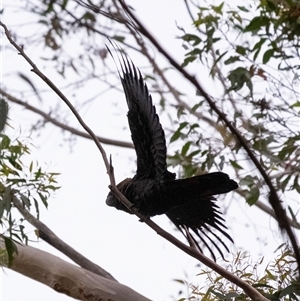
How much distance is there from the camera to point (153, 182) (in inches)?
47.6

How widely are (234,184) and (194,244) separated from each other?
0.17 meters

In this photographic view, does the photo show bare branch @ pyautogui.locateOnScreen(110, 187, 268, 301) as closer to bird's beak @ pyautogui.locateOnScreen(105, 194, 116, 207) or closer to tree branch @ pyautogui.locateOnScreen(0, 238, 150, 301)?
bird's beak @ pyautogui.locateOnScreen(105, 194, 116, 207)

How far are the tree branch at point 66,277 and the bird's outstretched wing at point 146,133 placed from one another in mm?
423

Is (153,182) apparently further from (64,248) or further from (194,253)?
(64,248)

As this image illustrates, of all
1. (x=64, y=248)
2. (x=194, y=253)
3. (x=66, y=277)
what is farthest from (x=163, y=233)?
(x=64, y=248)

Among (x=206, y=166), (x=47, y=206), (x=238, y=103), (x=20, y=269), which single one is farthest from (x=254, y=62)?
(x=20, y=269)

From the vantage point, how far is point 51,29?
266 centimetres

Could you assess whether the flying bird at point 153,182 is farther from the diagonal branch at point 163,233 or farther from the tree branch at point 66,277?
the tree branch at point 66,277

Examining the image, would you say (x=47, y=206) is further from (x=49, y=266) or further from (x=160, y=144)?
(x=160, y=144)

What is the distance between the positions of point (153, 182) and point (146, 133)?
3.5 inches

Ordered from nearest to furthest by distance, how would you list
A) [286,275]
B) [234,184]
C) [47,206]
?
[234,184]
[286,275]
[47,206]

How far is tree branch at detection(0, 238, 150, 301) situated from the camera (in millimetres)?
1564

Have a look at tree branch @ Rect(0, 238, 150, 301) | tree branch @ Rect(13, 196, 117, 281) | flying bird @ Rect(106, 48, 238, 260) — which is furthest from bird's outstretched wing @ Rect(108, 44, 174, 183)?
tree branch @ Rect(13, 196, 117, 281)

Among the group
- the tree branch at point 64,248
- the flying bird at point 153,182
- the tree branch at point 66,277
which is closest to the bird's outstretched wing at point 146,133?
the flying bird at point 153,182
